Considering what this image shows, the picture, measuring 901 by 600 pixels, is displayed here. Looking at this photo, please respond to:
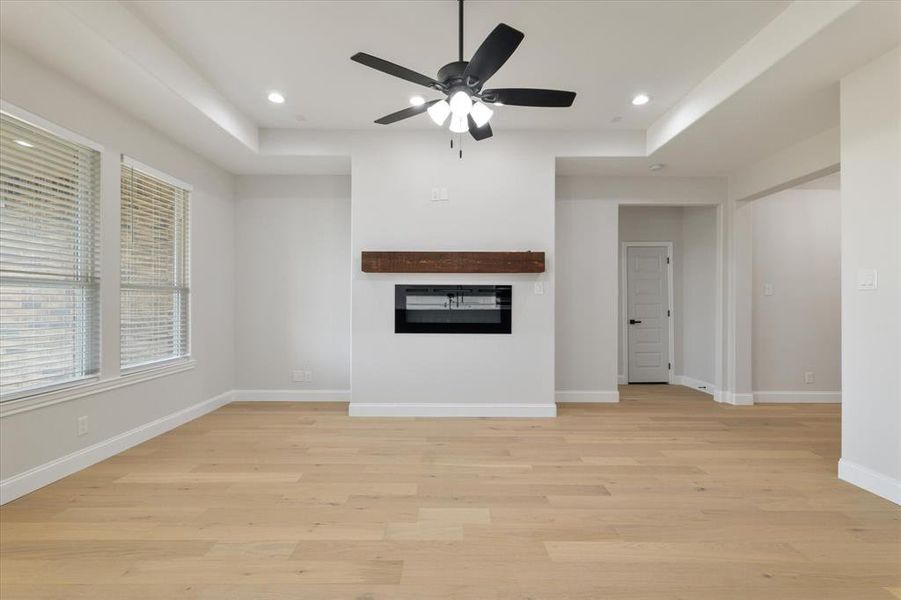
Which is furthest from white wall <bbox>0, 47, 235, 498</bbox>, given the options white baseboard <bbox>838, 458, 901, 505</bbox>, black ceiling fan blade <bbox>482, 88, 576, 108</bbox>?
white baseboard <bbox>838, 458, 901, 505</bbox>

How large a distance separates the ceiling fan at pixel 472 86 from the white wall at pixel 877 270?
1888mm

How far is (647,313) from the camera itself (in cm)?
622

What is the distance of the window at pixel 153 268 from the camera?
3.45 metres

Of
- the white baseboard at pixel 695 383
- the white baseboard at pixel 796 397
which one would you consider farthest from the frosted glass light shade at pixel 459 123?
the white baseboard at pixel 796 397

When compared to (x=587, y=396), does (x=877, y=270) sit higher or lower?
higher

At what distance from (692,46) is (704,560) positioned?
3136 millimetres

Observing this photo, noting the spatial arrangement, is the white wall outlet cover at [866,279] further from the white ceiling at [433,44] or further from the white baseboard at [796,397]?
the white baseboard at [796,397]

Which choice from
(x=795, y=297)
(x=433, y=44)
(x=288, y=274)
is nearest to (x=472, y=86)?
(x=433, y=44)

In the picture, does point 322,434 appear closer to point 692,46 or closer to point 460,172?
point 460,172

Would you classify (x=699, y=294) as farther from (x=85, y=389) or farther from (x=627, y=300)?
(x=85, y=389)

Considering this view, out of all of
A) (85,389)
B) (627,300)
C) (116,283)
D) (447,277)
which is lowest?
(85,389)

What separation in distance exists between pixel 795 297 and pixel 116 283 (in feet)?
22.9

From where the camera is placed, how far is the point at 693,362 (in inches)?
232

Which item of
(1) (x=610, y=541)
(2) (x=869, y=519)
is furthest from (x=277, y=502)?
(2) (x=869, y=519)
